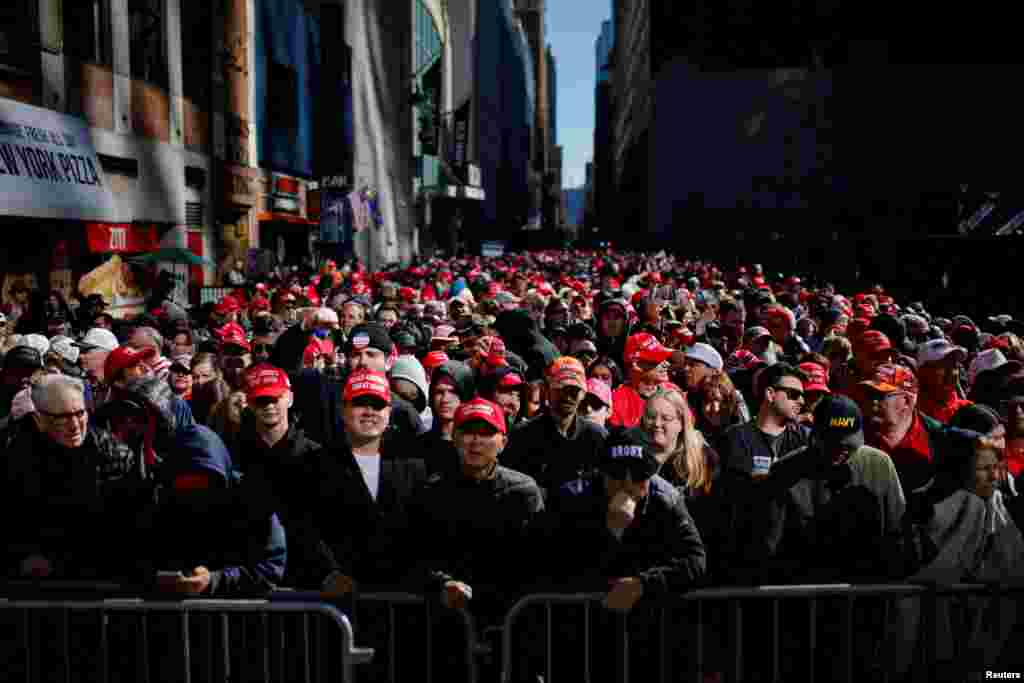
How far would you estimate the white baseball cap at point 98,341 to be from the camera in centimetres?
961

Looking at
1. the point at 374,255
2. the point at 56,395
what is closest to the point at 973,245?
the point at 56,395

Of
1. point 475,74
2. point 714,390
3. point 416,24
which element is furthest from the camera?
point 475,74

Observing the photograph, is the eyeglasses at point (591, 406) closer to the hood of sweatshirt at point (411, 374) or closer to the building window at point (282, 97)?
the hood of sweatshirt at point (411, 374)

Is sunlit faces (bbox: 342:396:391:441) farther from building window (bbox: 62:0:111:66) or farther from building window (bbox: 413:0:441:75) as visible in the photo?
building window (bbox: 413:0:441:75)

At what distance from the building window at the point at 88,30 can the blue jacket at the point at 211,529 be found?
68.1ft

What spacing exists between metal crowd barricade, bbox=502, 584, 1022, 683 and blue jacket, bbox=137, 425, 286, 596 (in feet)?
4.00

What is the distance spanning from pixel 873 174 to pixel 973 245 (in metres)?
62.2

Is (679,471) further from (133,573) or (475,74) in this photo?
(475,74)

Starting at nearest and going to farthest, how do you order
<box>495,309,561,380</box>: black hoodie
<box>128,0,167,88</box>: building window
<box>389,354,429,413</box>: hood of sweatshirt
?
<box>389,354,429,413</box>: hood of sweatshirt < <box>495,309,561,380</box>: black hoodie < <box>128,0,167,88</box>: building window

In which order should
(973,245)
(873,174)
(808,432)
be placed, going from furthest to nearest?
(873,174) → (973,245) → (808,432)

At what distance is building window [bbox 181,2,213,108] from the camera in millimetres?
32625

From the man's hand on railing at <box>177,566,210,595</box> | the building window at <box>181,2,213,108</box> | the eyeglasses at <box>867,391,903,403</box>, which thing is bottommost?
the man's hand on railing at <box>177,566,210,595</box>

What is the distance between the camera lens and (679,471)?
5.98 metres

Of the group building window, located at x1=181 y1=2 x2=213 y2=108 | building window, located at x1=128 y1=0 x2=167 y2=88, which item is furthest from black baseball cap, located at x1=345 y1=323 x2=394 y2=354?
building window, located at x1=181 y1=2 x2=213 y2=108
